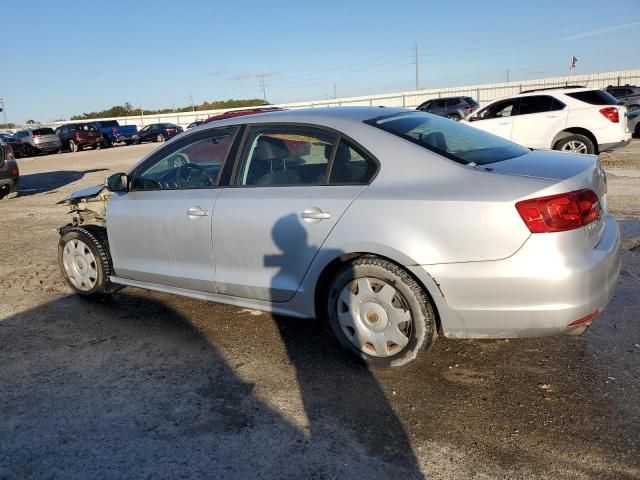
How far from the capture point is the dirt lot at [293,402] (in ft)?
8.29

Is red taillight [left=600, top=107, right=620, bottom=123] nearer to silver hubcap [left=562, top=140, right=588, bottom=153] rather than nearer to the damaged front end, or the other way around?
silver hubcap [left=562, top=140, right=588, bottom=153]

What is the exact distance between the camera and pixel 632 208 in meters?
7.33

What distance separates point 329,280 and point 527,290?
1.20 m

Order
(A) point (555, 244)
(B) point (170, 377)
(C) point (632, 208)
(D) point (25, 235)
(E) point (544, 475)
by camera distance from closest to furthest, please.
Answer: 1. (E) point (544, 475)
2. (A) point (555, 244)
3. (B) point (170, 377)
4. (C) point (632, 208)
5. (D) point (25, 235)

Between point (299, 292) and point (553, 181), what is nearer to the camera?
point (553, 181)

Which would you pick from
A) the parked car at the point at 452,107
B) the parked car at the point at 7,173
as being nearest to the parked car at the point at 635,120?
the parked car at the point at 452,107

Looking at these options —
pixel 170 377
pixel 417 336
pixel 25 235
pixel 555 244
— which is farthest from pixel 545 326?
pixel 25 235

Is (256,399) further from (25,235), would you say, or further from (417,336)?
(25,235)

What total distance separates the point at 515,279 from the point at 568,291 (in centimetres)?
26

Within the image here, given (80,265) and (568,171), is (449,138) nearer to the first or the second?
(568,171)

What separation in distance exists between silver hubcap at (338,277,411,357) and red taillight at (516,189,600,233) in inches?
33.2

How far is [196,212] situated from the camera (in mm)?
3836

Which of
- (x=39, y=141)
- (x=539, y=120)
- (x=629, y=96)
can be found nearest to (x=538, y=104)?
(x=539, y=120)

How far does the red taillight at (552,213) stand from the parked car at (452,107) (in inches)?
966
